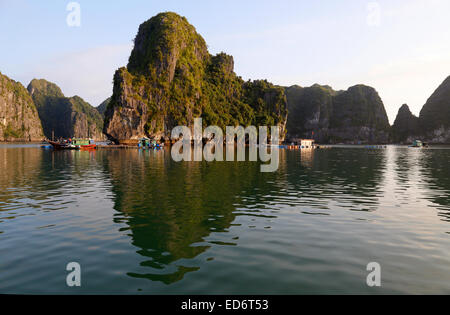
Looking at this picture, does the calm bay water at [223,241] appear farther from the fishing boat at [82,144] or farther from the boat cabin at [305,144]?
the boat cabin at [305,144]

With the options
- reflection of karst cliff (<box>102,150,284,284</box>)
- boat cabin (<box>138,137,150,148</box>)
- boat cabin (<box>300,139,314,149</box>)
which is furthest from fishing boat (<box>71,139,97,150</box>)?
boat cabin (<box>300,139,314,149</box>)

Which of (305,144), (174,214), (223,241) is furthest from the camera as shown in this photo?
(305,144)

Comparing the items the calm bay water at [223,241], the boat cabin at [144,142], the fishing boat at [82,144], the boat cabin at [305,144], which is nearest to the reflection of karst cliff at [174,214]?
the calm bay water at [223,241]

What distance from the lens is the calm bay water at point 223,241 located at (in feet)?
31.5

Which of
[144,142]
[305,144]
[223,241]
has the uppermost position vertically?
[144,142]

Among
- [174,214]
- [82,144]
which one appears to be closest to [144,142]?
[82,144]

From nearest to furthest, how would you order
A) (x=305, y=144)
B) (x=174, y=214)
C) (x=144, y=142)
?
1. (x=174, y=214)
2. (x=144, y=142)
3. (x=305, y=144)

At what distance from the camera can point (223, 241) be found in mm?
13914

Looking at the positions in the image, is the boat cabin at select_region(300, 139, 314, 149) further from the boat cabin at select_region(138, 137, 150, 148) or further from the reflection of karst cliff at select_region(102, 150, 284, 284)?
the reflection of karst cliff at select_region(102, 150, 284, 284)

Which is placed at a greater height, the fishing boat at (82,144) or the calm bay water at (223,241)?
the fishing boat at (82,144)

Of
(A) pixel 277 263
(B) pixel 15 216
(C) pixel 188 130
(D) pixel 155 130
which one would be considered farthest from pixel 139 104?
(A) pixel 277 263

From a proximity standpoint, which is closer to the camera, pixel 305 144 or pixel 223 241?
pixel 223 241

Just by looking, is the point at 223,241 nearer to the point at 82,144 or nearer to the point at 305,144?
the point at 82,144

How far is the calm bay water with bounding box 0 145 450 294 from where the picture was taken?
960 cm
